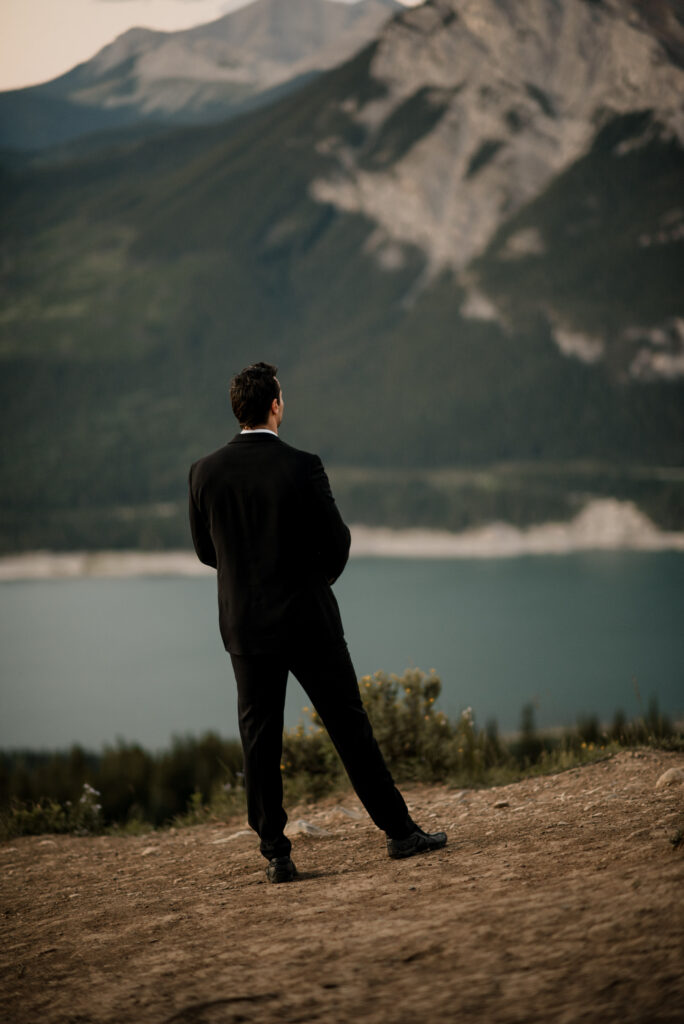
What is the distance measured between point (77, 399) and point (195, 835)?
142176 mm

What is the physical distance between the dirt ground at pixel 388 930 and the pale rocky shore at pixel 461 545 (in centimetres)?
10666

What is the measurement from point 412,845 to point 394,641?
7466 centimetres

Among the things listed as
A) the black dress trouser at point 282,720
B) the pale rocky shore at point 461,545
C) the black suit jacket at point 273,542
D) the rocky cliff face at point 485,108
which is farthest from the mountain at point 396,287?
the black suit jacket at point 273,542

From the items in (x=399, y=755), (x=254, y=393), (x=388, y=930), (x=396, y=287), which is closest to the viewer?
(x=388, y=930)

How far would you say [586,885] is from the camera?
2910 millimetres

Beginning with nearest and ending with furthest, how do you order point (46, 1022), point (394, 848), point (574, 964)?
point (574, 964), point (46, 1022), point (394, 848)

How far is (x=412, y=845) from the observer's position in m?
3.66

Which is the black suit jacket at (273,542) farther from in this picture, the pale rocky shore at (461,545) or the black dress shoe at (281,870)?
the pale rocky shore at (461,545)

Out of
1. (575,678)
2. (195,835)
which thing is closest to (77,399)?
(575,678)

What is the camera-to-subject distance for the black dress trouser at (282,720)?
3.35m

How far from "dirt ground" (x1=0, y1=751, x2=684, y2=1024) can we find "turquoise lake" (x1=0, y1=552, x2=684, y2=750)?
145 ft

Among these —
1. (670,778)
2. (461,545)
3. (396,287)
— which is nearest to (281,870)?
(670,778)

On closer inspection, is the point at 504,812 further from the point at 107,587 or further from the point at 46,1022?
the point at 107,587

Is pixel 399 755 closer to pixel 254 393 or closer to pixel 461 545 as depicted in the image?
pixel 254 393
